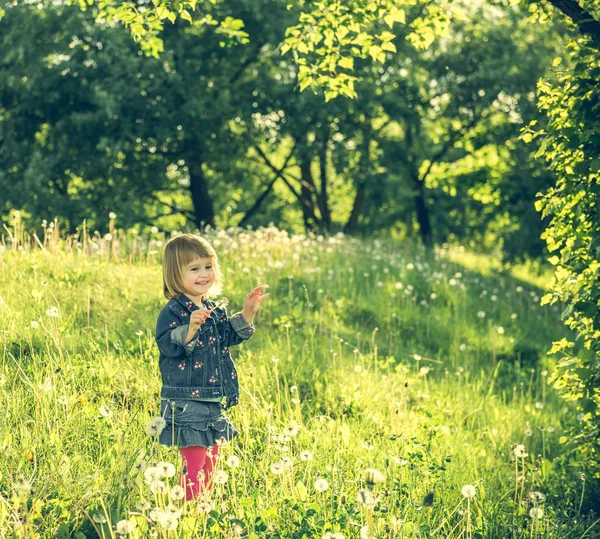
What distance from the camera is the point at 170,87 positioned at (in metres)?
16.6

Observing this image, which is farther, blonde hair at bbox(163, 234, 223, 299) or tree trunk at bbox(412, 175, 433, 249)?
tree trunk at bbox(412, 175, 433, 249)

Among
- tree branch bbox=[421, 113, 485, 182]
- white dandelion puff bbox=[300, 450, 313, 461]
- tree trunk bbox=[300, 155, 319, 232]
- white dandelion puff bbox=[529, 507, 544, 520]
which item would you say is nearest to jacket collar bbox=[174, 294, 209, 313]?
white dandelion puff bbox=[300, 450, 313, 461]

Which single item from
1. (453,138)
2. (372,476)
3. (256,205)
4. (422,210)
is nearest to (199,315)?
(372,476)

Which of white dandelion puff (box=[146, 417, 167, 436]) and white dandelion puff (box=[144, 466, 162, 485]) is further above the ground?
white dandelion puff (box=[146, 417, 167, 436])

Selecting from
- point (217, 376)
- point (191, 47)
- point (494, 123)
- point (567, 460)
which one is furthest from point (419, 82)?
point (217, 376)

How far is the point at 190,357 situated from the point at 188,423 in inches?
14.1

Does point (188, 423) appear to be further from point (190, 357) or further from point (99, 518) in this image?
point (99, 518)

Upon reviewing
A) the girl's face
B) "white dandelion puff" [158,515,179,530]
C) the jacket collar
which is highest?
the girl's face

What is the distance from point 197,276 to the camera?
4.03 m

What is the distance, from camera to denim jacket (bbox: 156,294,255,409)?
394cm

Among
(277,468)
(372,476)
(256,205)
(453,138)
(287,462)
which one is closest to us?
(372,476)

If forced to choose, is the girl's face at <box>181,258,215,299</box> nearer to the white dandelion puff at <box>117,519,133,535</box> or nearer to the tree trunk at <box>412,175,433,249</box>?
the white dandelion puff at <box>117,519,133,535</box>

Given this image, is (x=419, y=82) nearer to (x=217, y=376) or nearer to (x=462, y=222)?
(x=462, y=222)

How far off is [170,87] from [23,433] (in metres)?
13.5
